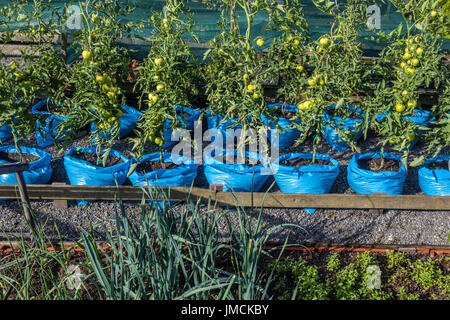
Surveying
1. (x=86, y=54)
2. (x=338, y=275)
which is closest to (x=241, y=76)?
(x=86, y=54)

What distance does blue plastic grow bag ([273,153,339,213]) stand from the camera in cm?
395

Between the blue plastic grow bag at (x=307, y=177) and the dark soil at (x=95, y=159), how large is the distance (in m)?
1.40

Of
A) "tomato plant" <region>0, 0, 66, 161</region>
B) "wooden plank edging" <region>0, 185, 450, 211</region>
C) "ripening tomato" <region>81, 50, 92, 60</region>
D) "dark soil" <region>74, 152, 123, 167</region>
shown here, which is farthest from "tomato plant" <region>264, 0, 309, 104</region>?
"tomato plant" <region>0, 0, 66, 161</region>

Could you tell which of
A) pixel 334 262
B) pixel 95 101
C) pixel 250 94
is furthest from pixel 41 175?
pixel 334 262

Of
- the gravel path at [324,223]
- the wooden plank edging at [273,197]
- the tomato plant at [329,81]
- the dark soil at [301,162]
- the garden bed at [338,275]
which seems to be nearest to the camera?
the garden bed at [338,275]

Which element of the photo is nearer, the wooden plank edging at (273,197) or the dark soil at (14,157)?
the wooden plank edging at (273,197)

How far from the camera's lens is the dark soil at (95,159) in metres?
4.07

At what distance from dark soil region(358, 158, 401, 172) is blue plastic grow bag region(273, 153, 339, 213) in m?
0.33

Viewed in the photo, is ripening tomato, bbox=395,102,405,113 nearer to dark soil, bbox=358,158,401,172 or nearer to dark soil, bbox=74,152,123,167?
dark soil, bbox=358,158,401,172

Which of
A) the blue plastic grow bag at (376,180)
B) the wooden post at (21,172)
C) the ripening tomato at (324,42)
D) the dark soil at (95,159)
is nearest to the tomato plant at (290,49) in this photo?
the ripening tomato at (324,42)

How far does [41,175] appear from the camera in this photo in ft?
13.2

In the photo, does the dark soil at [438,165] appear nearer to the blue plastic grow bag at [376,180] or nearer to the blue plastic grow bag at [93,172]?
the blue plastic grow bag at [376,180]
